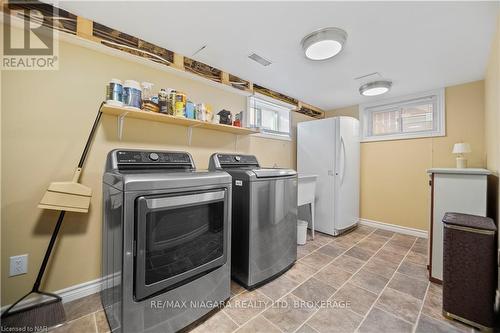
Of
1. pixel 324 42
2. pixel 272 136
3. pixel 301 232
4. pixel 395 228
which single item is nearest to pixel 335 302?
pixel 301 232

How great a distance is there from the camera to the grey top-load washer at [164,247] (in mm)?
1067

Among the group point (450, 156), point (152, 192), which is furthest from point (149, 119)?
point (450, 156)

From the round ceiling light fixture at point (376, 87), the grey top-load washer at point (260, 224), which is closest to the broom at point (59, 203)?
the grey top-load washer at point (260, 224)

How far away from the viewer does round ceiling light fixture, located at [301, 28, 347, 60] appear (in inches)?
65.3

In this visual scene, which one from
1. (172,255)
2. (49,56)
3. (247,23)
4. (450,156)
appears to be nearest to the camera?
(172,255)

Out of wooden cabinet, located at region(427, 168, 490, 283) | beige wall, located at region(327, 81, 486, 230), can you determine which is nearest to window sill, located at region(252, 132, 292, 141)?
beige wall, located at region(327, 81, 486, 230)

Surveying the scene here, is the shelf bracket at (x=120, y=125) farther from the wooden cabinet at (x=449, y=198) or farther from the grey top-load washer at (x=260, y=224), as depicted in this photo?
the wooden cabinet at (x=449, y=198)

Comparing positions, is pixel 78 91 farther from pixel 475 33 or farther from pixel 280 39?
pixel 475 33

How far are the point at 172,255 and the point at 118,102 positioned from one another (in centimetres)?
121

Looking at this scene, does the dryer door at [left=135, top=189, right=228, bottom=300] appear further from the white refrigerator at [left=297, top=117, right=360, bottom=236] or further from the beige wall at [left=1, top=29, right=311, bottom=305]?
the white refrigerator at [left=297, top=117, right=360, bottom=236]

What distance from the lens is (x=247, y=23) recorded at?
5.26ft

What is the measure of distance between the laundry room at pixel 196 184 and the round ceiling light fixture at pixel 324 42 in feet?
0.04

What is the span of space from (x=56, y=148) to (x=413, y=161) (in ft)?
14.0

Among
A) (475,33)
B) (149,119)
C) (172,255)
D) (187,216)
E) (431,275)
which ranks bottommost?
(431,275)
